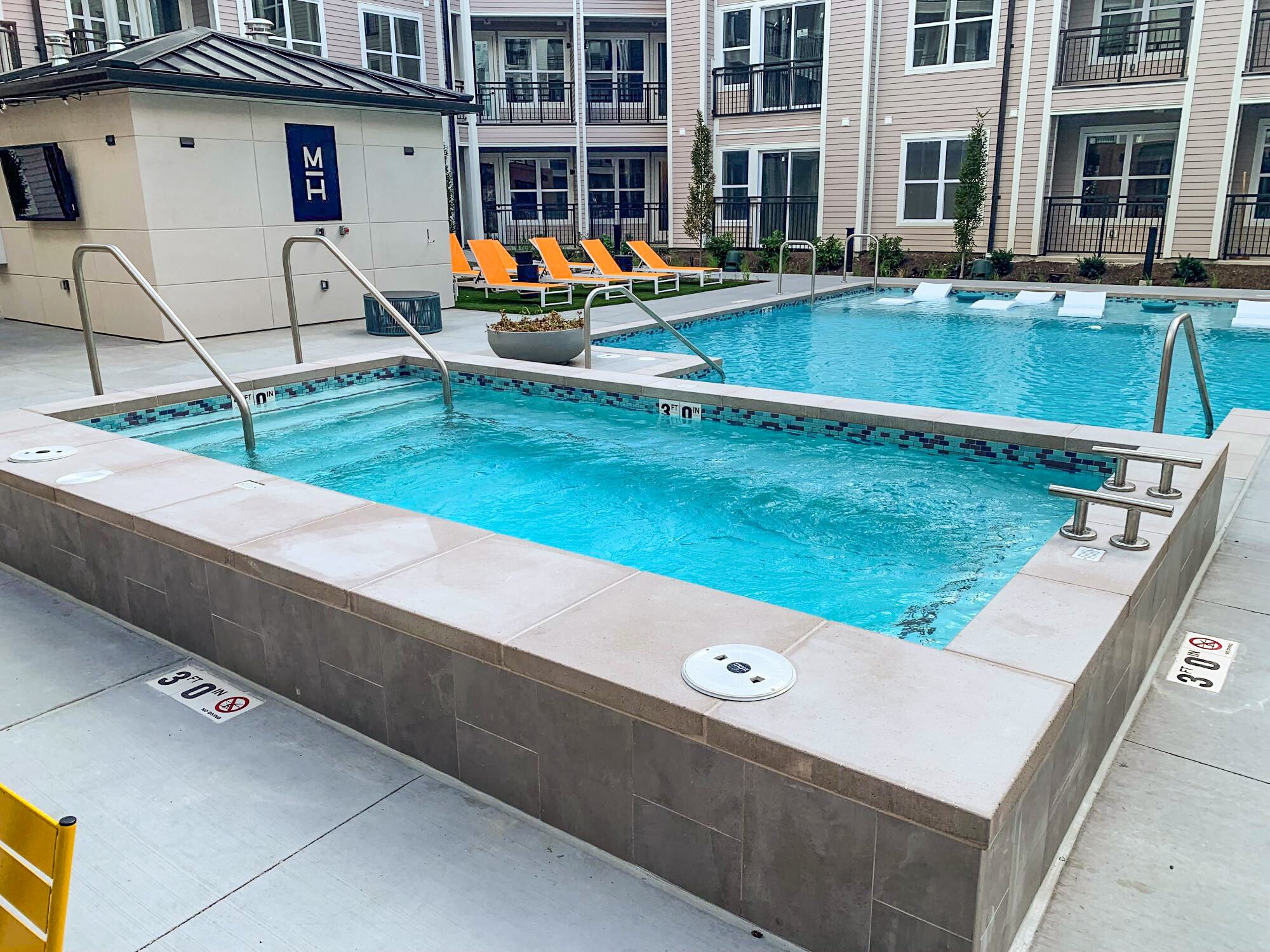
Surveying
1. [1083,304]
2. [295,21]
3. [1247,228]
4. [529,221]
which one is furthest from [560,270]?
[1247,228]

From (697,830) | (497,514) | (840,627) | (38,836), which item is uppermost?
(38,836)

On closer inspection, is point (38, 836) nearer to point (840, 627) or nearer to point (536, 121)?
point (840, 627)

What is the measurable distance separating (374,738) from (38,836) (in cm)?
151

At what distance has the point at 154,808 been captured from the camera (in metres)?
2.46

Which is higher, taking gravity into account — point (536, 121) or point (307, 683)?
point (536, 121)

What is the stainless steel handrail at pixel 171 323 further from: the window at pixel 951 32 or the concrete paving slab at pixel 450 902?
the window at pixel 951 32

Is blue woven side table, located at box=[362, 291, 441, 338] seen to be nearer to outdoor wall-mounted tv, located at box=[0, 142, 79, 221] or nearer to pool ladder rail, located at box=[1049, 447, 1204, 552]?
outdoor wall-mounted tv, located at box=[0, 142, 79, 221]

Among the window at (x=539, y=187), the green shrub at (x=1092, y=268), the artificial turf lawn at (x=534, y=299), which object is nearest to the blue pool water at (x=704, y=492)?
the artificial turf lawn at (x=534, y=299)

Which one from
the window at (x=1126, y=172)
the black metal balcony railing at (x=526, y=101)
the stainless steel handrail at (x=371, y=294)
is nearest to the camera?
the stainless steel handrail at (x=371, y=294)

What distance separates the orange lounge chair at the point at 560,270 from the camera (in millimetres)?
14055

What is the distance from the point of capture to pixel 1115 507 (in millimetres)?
3139

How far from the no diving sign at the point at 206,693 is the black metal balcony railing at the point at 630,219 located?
21.6m

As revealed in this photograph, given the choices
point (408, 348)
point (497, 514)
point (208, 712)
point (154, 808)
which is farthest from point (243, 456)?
point (154, 808)

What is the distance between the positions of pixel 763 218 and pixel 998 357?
10775 mm
